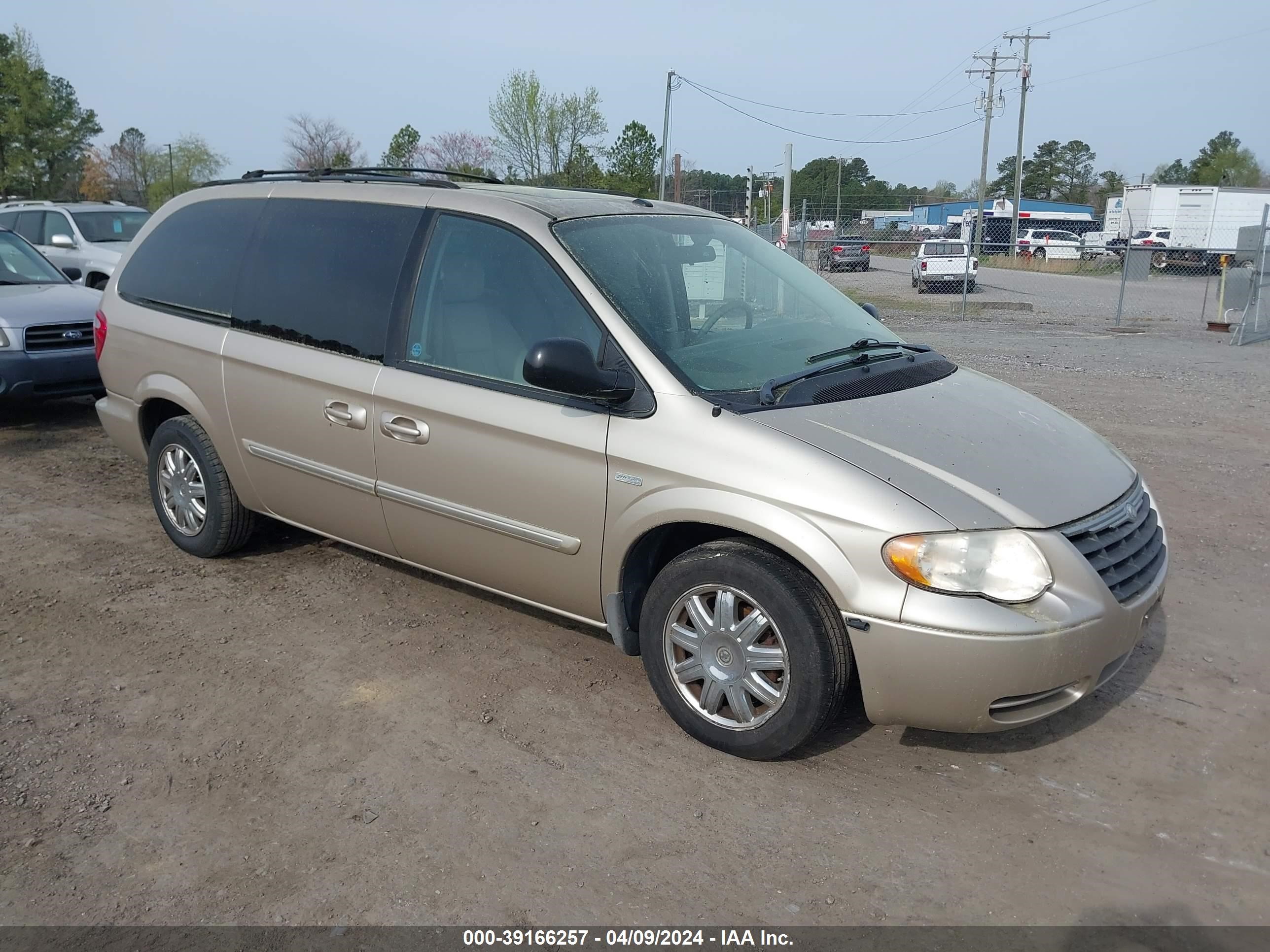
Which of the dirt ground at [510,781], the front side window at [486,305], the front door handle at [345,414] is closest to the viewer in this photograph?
the dirt ground at [510,781]

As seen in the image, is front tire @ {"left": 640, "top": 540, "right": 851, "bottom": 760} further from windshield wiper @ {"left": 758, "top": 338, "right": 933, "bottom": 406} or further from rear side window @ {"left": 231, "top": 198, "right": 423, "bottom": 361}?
rear side window @ {"left": 231, "top": 198, "right": 423, "bottom": 361}

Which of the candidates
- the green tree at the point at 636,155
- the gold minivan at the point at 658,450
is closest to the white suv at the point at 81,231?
the gold minivan at the point at 658,450

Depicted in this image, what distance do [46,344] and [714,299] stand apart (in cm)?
634

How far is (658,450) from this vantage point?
3.52 m

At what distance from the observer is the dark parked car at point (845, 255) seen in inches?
1216

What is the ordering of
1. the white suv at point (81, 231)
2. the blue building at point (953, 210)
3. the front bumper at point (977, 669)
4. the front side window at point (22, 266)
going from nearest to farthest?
1. the front bumper at point (977, 669)
2. the front side window at point (22, 266)
3. the white suv at point (81, 231)
4. the blue building at point (953, 210)

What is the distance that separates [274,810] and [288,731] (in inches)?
19.9

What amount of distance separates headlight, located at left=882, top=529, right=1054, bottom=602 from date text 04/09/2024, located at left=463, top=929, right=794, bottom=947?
3.58 ft

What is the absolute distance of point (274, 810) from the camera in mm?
3244

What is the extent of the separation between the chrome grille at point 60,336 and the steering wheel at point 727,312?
6336 mm

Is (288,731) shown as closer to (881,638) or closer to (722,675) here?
(722,675)

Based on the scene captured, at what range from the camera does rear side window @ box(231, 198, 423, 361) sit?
14.3 feet

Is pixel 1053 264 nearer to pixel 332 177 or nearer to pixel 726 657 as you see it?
pixel 332 177

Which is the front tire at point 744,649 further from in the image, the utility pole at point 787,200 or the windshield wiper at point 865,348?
the utility pole at point 787,200
